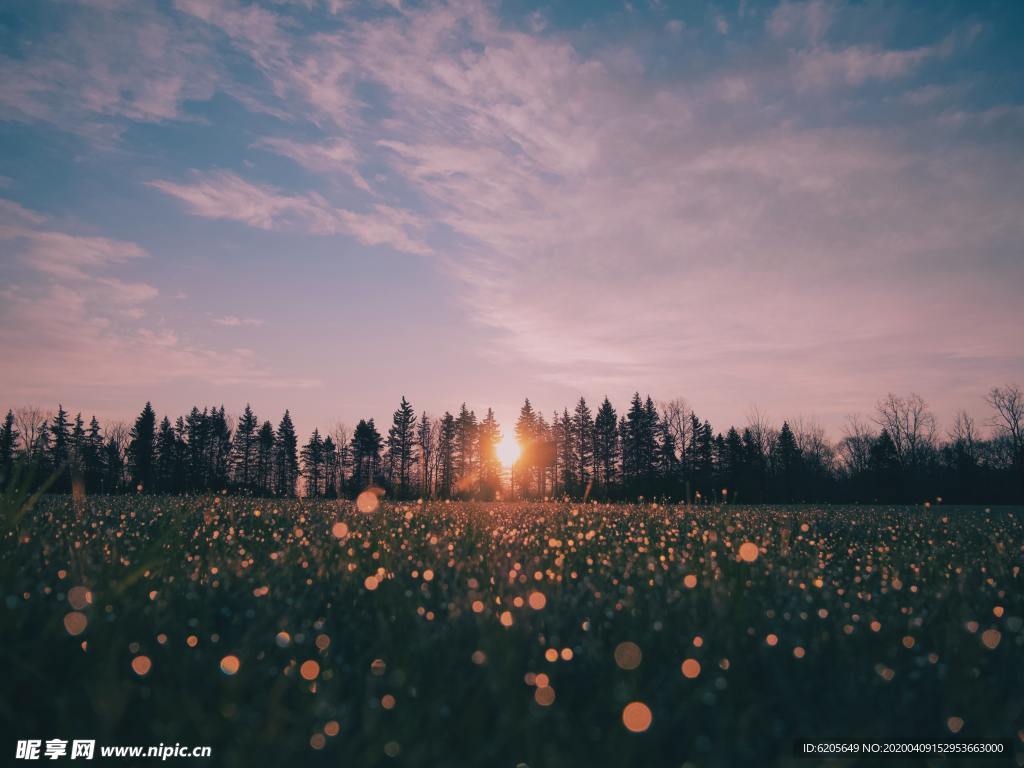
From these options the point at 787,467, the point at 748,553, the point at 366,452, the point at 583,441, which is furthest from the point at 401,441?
the point at 748,553

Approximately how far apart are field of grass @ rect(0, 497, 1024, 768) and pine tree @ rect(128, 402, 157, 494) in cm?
8412

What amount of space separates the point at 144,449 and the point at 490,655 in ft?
294

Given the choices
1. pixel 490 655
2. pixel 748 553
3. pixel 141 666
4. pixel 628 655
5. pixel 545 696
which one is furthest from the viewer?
pixel 748 553

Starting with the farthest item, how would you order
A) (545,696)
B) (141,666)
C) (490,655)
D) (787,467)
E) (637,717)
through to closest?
(787,467)
(490,655)
(141,666)
(545,696)
(637,717)

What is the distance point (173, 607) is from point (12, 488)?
2.82 meters

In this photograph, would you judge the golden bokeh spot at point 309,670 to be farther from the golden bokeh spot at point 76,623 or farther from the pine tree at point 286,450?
the pine tree at point 286,450

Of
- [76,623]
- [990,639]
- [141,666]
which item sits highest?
[76,623]

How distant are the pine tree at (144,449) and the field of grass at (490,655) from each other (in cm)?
8412

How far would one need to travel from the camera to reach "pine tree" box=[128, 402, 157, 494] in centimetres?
7412

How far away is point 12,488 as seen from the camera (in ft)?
14.8

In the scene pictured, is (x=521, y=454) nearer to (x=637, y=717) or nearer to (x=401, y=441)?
(x=401, y=441)

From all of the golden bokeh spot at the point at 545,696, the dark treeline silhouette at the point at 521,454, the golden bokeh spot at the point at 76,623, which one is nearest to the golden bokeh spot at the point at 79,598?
the golden bokeh spot at the point at 76,623

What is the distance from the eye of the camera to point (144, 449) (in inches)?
2987

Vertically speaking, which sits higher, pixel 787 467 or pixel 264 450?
pixel 264 450
